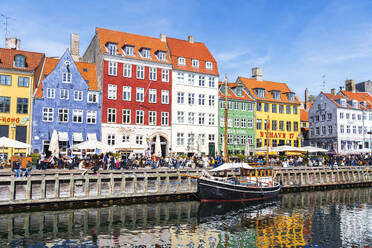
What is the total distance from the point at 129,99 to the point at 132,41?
31.4 ft

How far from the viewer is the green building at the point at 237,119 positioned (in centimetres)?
5697

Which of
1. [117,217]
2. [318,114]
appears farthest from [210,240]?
[318,114]

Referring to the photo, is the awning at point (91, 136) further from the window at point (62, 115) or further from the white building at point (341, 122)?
the white building at point (341, 122)

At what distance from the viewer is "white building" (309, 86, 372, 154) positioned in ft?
218

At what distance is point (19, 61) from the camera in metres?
43.0

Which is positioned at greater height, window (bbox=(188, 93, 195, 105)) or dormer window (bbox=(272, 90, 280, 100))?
dormer window (bbox=(272, 90, 280, 100))

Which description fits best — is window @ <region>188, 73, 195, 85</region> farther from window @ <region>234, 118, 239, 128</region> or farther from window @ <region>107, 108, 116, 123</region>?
window @ <region>107, 108, 116, 123</region>

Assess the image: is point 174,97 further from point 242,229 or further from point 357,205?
point 242,229

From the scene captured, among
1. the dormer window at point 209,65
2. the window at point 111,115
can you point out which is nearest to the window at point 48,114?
the window at point 111,115

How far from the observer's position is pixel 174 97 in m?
52.2

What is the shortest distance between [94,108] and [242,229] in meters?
30.8

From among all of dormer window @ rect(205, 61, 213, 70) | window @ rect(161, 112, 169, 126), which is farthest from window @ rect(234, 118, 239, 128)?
window @ rect(161, 112, 169, 126)

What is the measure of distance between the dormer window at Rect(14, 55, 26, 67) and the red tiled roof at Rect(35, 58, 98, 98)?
2781 mm

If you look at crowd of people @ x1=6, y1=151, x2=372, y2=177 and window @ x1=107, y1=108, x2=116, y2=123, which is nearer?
crowd of people @ x1=6, y1=151, x2=372, y2=177
